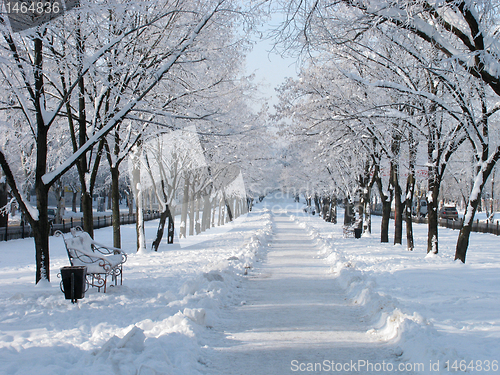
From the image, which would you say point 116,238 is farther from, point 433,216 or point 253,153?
point 253,153

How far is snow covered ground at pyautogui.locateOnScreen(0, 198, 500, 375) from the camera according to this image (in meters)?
4.54

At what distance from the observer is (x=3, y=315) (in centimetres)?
637

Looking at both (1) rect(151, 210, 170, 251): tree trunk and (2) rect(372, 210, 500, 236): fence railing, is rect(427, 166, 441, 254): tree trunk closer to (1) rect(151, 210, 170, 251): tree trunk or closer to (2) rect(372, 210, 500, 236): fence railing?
(1) rect(151, 210, 170, 251): tree trunk

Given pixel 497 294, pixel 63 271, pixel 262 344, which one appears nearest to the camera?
pixel 262 344

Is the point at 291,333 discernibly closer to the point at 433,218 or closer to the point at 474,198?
the point at 474,198

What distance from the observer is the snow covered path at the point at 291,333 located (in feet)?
15.7

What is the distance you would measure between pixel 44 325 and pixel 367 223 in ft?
77.1

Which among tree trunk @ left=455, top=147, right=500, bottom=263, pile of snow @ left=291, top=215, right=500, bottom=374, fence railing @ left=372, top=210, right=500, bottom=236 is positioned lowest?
fence railing @ left=372, top=210, right=500, bottom=236

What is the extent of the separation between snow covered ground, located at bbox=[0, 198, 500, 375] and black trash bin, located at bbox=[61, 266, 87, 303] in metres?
0.20

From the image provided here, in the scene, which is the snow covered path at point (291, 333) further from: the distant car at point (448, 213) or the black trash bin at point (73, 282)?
the distant car at point (448, 213)

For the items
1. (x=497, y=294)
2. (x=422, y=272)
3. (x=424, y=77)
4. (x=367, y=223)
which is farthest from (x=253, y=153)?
(x=497, y=294)

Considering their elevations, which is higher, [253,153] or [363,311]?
[253,153]

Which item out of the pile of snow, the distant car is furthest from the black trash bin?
the distant car

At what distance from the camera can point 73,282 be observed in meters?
7.09
